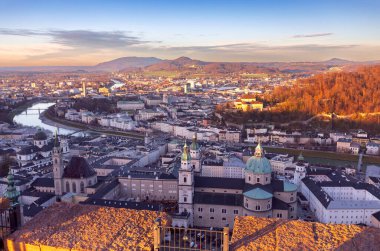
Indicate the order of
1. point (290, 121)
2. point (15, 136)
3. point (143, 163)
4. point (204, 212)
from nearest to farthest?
point (204, 212)
point (143, 163)
point (15, 136)
point (290, 121)

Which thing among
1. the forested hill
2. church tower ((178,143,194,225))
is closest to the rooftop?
church tower ((178,143,194,225))

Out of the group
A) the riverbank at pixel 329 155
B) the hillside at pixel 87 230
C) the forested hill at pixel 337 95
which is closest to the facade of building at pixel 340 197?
the riverbank at pixel 329 155

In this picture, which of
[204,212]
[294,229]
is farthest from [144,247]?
[204,212]

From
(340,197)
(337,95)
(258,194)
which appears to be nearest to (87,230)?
(258,194)

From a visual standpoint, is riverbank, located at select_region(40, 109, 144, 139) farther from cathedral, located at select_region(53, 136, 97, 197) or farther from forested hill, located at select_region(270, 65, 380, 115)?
cathedral, located at select_region(53, 136, 97, 197)

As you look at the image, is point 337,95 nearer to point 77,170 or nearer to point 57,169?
point 77,170

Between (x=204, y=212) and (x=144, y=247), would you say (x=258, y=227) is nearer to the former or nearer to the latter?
(x=144, y=247)

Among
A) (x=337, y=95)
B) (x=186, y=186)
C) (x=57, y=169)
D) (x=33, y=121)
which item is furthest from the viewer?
(x=33, y=121)
